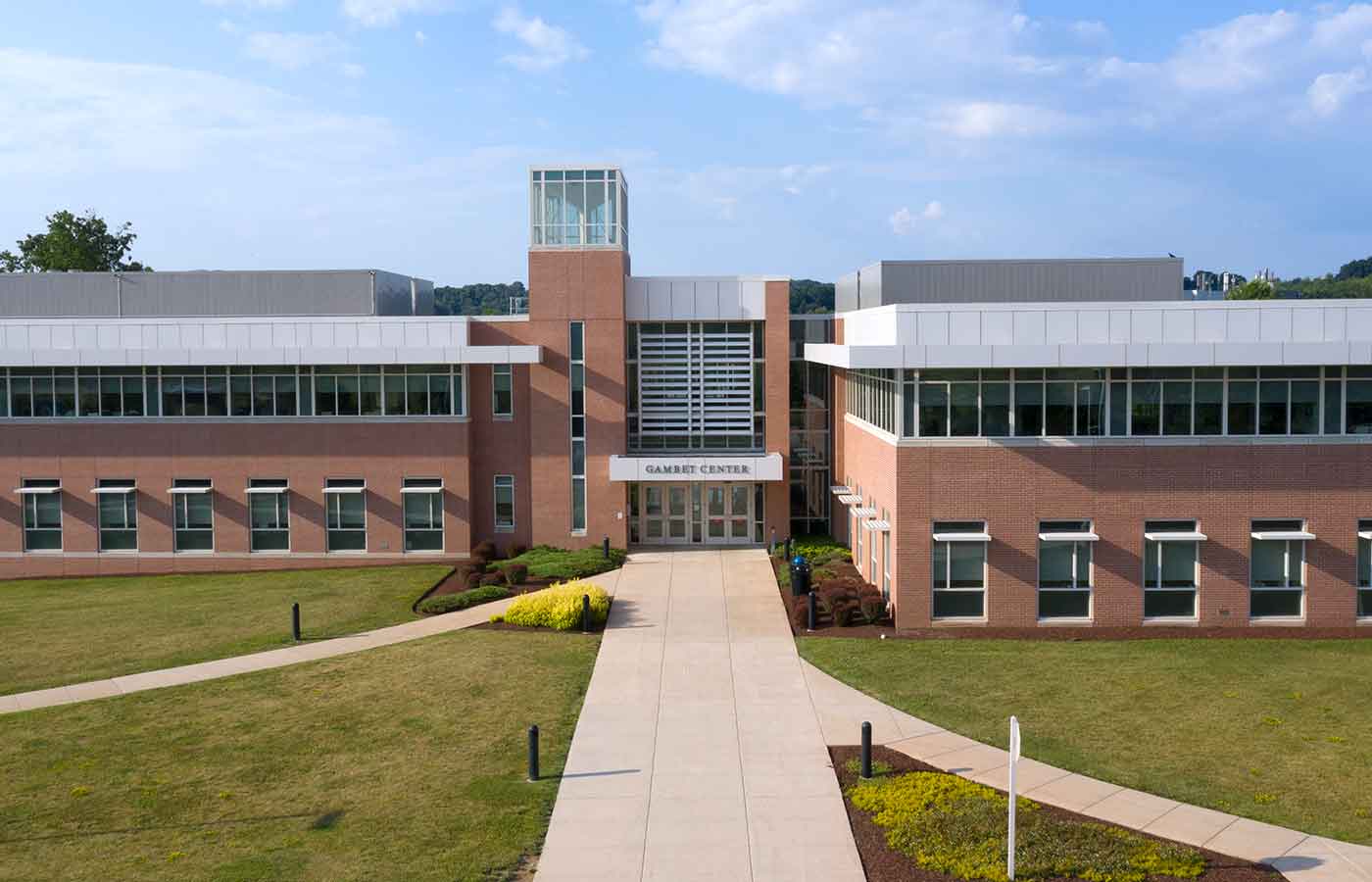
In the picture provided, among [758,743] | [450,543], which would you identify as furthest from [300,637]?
[758,743]

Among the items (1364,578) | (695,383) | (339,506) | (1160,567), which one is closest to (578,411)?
(695,383)

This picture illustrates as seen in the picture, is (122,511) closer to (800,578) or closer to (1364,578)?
(800,578)

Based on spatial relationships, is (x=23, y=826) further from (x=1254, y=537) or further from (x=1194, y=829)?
(x=1254, y=537)

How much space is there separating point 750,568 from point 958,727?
623 inches

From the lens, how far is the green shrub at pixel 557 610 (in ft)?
92.3

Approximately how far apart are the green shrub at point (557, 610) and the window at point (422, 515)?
8984 millimetres

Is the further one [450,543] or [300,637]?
[450,543]

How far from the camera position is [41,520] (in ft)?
124

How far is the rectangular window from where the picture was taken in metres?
26.9

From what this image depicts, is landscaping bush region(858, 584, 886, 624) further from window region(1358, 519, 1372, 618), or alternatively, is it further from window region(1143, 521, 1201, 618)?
window region(1358, 519, 1372, 618)

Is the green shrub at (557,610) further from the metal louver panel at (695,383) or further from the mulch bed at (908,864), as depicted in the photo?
the mulch bed at (908,864)

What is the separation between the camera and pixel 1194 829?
15.9 m

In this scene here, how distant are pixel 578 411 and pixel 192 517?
12466 millimetres

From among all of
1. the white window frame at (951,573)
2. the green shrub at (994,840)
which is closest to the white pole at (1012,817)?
the green shrub at (994,840)
